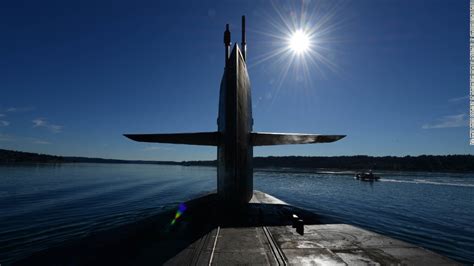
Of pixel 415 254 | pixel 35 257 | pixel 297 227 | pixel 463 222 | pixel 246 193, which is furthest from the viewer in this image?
pixel 463 222

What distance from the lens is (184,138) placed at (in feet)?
48.7

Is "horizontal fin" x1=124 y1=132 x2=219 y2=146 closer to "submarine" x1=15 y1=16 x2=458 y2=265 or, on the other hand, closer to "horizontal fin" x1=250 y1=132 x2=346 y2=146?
"submarine" x1=15 y1=16 x2=458 y2=265

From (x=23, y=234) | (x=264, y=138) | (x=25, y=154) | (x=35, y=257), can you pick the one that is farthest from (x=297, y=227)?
(x=25, y=154)

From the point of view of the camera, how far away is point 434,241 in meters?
12.5

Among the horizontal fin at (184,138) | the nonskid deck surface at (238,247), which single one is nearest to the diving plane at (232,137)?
the horizontal fin at (184,138)

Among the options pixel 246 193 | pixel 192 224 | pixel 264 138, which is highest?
pixel 264 138

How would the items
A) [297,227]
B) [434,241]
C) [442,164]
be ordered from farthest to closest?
1. [442,164]
2. [434,241]
3. [297,227]

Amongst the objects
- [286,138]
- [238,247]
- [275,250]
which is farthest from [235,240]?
[286,138]

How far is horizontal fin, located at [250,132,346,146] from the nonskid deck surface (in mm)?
6241

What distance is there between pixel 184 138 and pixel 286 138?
7.09m

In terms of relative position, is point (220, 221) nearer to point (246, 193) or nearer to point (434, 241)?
point (246, 193)

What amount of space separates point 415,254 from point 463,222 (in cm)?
1538

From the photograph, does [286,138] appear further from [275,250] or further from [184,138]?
[275,250]

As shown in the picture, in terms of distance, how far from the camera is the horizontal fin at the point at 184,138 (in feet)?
45.3
